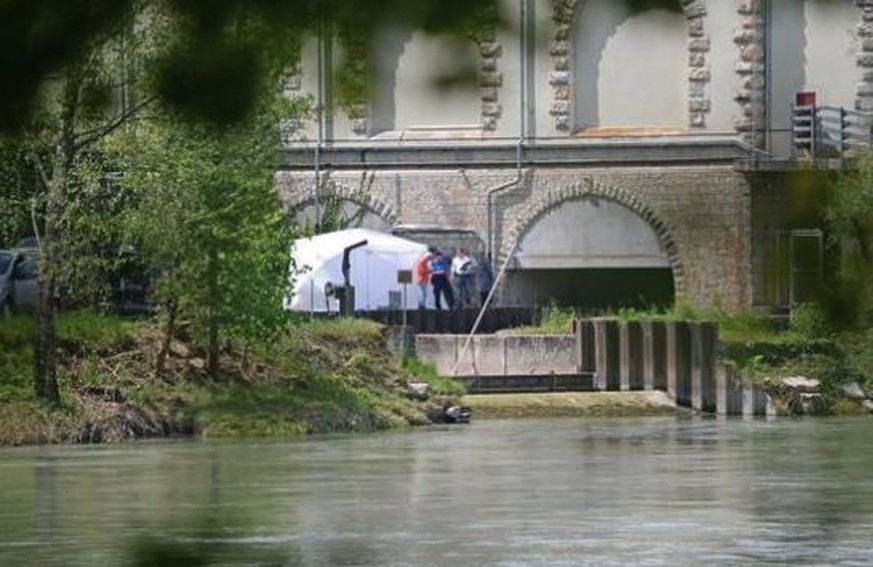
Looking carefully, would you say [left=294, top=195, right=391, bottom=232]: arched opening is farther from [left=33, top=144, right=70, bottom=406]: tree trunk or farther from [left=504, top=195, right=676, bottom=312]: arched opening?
[left=33, top=144, right=70, bottom=406]: tree trunk

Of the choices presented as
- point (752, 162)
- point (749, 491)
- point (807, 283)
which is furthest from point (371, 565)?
point (807, 283)

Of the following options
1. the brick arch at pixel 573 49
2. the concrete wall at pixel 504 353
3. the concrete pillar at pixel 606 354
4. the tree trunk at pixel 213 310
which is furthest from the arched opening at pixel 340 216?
the brick arch at pixel 573 49

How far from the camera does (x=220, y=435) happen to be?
3600cm

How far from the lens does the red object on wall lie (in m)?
8.63

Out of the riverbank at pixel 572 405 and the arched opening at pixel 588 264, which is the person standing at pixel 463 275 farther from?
the riverbank at pixel 572 405

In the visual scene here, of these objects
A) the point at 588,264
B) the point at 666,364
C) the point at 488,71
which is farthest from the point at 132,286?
the point at 488,71

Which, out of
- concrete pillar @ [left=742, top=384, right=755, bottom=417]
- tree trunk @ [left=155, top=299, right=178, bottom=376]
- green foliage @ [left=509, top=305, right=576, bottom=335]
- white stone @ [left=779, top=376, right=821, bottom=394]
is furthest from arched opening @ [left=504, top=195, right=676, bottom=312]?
tree trunk @ [left=155, top=299, right=178, bottom=376]

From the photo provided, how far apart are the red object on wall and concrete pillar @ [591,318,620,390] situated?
34866 millimetres

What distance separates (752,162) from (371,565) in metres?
11.2

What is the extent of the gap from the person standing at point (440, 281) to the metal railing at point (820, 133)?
36.6m

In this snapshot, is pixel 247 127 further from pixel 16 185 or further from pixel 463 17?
pixel 16 185

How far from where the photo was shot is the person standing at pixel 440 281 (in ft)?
153

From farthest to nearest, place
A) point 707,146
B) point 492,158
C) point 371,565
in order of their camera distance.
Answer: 1. point 492,158
2. point 371,565
3. point 707,146

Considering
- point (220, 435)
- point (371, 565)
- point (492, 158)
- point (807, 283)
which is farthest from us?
point (492, 158)
